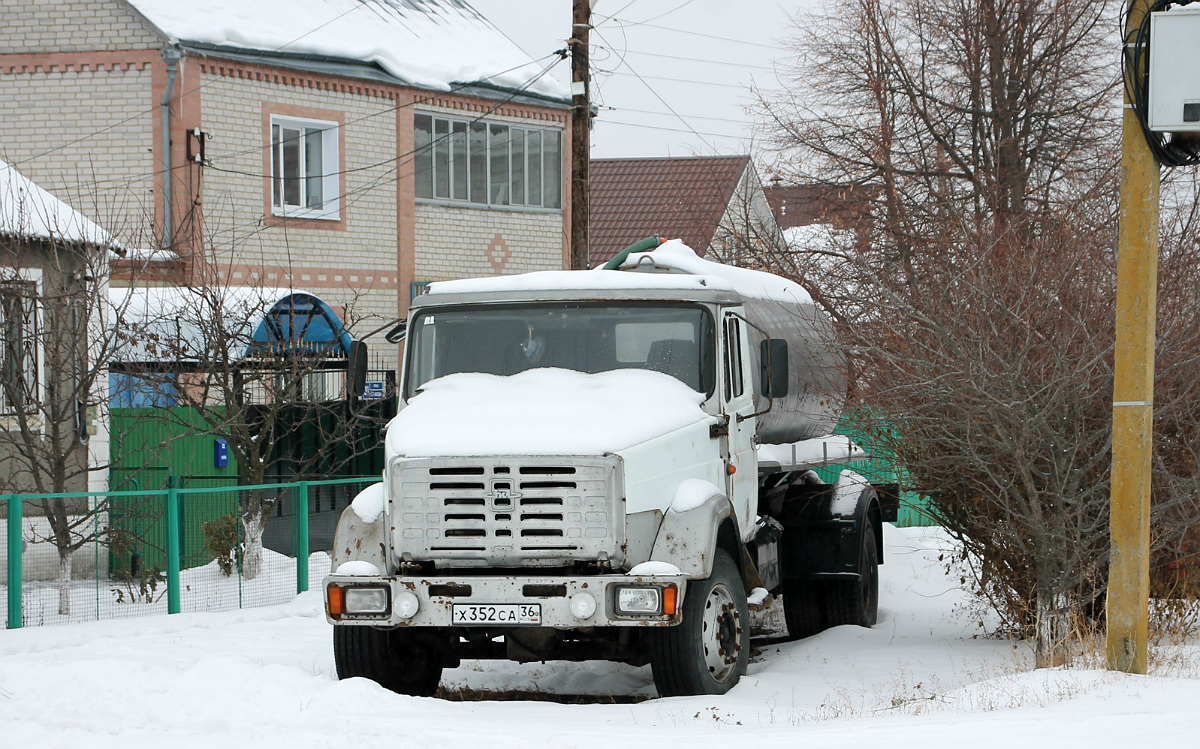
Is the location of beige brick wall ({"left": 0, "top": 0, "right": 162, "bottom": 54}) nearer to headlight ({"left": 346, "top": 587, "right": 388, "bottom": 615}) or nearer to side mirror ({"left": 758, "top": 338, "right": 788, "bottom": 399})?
side mirror ({"left": 758, "top": 338, "right": 788, "bottom": 399})

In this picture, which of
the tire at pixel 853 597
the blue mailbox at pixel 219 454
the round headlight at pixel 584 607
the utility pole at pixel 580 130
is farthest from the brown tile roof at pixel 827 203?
the round headlight at pixel 584 607

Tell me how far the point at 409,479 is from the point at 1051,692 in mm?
3545

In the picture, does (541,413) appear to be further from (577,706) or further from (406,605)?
(577,706)

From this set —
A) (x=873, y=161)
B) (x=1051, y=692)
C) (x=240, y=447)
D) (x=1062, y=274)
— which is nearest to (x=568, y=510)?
(x=1051, y=692)

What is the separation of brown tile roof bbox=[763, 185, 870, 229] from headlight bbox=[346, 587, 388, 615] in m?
18.0

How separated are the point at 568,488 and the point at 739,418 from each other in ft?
6.35

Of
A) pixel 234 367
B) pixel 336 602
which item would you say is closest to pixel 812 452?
pixel 336 602

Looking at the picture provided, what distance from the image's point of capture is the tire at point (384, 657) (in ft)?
28.3

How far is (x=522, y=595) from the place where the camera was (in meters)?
7.98

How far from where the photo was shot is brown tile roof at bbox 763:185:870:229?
25219 millimetres

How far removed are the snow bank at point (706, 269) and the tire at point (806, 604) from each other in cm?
235

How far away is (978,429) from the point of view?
31.3 ft

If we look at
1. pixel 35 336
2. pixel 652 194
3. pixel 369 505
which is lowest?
pixel 369 505

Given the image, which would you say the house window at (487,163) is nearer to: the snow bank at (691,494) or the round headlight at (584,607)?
the snow bank at (691,494)
